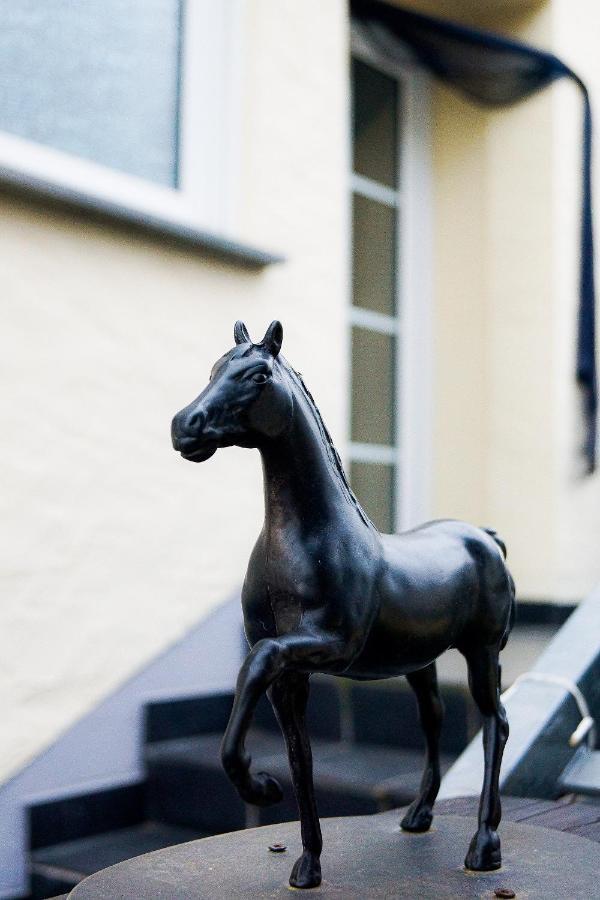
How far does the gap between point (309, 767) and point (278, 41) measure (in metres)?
2.75

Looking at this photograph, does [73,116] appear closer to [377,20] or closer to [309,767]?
[377,20]

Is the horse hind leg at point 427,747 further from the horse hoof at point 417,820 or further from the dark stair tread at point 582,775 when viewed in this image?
the dark stair tread at point 582,775

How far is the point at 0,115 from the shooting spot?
9.29ft

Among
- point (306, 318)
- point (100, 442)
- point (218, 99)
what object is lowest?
point (100, 442)

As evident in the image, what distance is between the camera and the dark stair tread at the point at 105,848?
2.41 m

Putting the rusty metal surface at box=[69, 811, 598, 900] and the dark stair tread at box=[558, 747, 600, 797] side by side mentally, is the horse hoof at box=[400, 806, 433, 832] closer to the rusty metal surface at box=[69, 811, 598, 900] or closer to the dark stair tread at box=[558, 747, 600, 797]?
the rusty metal surface at box=[69, 811, 598, 900]

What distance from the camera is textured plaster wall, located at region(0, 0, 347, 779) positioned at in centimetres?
263

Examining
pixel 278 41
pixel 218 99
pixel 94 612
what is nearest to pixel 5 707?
pixel 94 612

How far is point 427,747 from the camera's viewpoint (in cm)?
172


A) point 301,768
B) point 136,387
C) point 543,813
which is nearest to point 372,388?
point 136,387

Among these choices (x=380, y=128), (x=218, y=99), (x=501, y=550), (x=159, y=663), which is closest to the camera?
(x=501, y=550)

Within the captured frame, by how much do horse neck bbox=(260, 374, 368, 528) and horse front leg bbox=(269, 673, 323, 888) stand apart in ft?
0.74

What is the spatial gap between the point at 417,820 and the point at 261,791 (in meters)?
0.54

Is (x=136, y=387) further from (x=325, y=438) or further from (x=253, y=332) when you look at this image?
(x=325, y=438)
